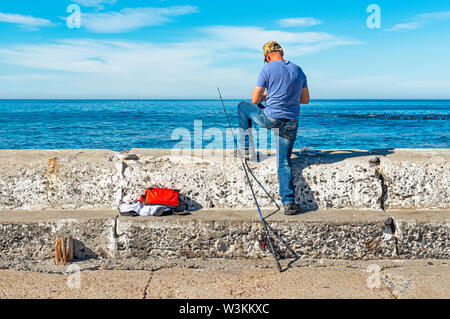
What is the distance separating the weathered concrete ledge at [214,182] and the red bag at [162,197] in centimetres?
16

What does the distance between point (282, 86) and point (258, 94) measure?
10.4 inches

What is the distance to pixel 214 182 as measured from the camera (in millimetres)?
3863

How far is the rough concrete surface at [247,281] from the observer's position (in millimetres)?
2838

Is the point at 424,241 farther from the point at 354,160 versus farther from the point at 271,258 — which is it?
the point at 271,258

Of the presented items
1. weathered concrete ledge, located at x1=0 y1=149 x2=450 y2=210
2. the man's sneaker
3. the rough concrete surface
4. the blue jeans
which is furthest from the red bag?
the man's sneaker

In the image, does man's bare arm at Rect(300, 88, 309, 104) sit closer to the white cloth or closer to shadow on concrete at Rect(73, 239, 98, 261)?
the white cloth

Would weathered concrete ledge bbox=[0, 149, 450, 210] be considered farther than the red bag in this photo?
Yes

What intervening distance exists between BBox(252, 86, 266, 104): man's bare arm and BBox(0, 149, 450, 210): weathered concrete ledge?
671mm

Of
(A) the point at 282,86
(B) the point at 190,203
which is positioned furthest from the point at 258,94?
(B) the point at 190,203

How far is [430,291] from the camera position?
283cm

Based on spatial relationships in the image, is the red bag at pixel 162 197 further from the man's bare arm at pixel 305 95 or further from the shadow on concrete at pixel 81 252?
the man's bare arm at pixel 305 95

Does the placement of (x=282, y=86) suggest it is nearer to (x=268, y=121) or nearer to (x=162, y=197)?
(x=268, y=121)

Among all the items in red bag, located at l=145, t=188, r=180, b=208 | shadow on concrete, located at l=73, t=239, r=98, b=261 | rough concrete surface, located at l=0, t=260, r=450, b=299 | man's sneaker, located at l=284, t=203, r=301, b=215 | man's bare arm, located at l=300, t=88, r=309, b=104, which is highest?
man's bare arm, located at l=300, t=88, r=309, b=104

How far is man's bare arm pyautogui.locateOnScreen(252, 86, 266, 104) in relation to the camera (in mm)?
3859
